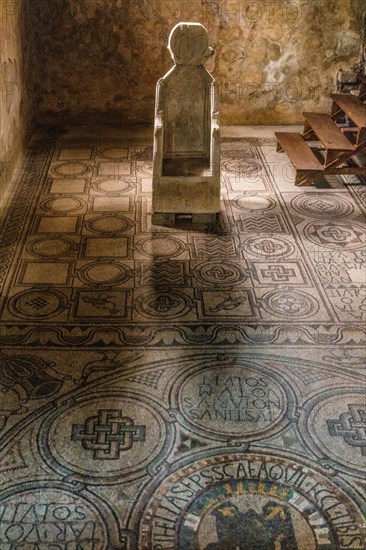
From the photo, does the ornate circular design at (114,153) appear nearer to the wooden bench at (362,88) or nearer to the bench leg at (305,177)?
the bench leg at (305,177)

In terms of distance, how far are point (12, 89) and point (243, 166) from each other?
80.8 inches

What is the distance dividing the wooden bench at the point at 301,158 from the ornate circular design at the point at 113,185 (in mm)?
1324

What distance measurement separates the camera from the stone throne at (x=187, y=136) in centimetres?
441

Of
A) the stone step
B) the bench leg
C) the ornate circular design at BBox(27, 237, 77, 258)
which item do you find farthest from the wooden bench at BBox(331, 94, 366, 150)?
the ornate circular design at BBox(27, 237, 77, 258)

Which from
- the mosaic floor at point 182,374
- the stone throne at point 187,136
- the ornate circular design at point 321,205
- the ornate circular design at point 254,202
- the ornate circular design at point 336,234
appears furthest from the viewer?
the ornate circular design at point 254,202

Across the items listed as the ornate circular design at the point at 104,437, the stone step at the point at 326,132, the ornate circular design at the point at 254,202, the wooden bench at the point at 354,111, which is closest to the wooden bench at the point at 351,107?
the wooden bench at the point at 354,111

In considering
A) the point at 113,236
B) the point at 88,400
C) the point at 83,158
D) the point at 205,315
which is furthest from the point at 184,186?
the point at 88,400

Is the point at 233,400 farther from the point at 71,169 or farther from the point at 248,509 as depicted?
the point at 71,169

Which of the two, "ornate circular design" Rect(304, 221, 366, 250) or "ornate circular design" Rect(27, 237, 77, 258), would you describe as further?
"ornate circular design" Rect(304, 221, 366, 250)

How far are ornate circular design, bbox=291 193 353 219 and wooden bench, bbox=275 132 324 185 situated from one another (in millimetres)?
177

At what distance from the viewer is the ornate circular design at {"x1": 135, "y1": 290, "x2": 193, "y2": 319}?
3.51 m

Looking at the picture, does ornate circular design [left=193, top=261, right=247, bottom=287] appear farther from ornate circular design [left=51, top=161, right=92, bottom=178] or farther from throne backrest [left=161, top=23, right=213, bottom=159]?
ornate circular design [left=51, top=161, right=92, bottom=178]

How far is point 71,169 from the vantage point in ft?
17.9

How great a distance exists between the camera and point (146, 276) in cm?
387
